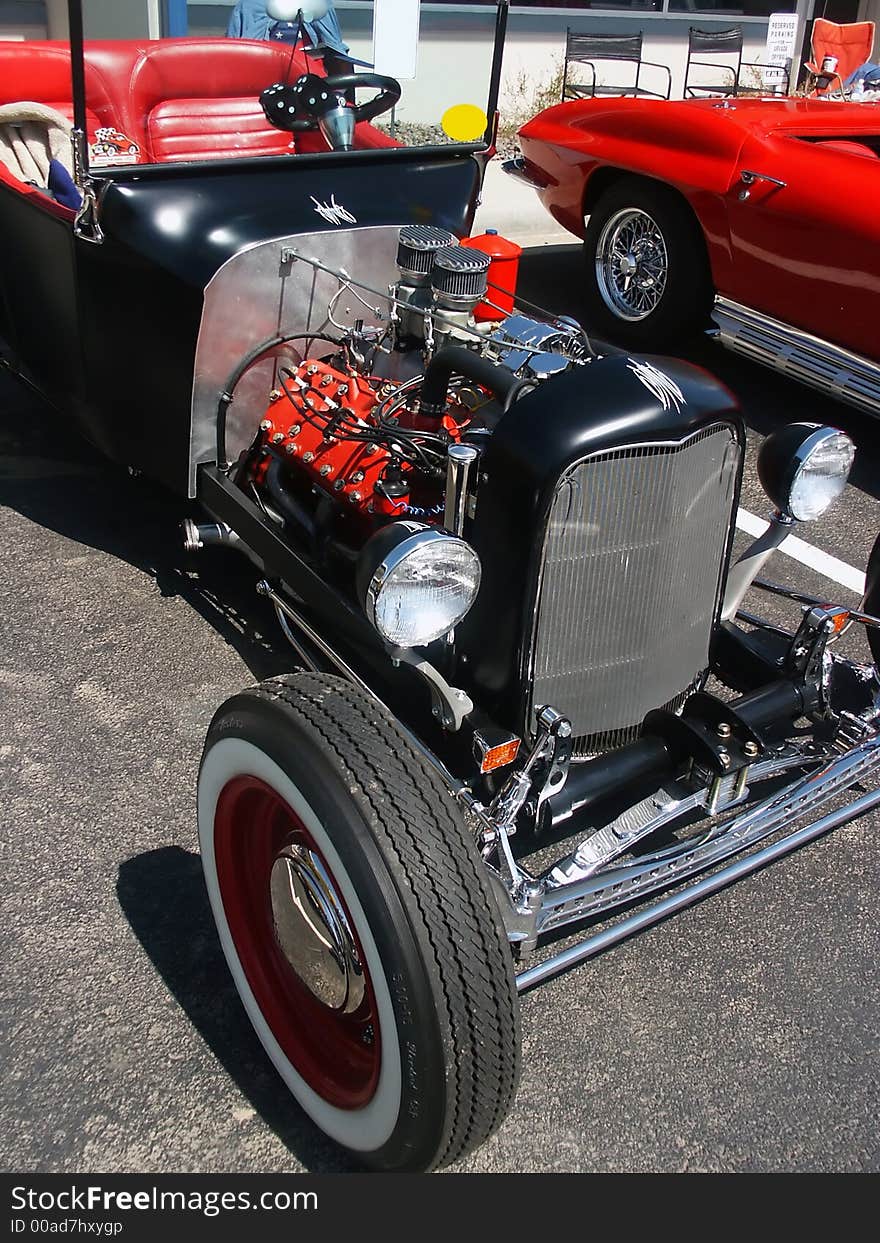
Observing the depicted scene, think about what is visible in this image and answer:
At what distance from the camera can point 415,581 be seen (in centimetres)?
201

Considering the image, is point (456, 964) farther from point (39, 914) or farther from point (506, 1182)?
point (39, 914)

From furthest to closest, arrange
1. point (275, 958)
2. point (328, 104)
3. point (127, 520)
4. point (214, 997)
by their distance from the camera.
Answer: point (127, 520) < point (328, 104) < point (214, 997) < point (275, 958)

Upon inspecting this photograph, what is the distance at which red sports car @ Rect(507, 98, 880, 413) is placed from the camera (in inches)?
181

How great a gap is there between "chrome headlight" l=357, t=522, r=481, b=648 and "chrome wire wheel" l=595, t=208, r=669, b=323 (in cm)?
383

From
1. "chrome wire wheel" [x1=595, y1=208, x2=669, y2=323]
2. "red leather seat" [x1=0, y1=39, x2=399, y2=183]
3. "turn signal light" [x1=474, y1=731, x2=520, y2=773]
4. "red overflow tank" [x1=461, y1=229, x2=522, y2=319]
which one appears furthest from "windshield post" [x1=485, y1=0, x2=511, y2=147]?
"turn signal light" [x1=474, y1=731, x2=520, y2=773]

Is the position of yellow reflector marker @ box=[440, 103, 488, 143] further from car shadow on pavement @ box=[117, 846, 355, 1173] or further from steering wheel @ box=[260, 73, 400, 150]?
car shadow on pavement @ box=[117, 846, 355, 1173]

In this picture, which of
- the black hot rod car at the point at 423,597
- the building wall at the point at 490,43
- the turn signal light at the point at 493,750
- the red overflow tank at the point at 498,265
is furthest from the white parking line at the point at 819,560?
the turn signal light at the point at 493,750

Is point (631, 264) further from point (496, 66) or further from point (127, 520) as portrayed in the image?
point (127, 520)

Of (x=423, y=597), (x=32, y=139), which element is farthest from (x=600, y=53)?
(x=423, y=597)

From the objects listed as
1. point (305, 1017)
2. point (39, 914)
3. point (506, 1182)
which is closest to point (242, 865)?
point (305, 1017)

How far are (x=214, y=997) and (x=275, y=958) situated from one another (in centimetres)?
21

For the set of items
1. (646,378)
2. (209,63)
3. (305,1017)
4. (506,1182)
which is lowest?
(506,1182)

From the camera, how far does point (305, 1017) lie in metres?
2.10

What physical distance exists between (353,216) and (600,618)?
154cm
